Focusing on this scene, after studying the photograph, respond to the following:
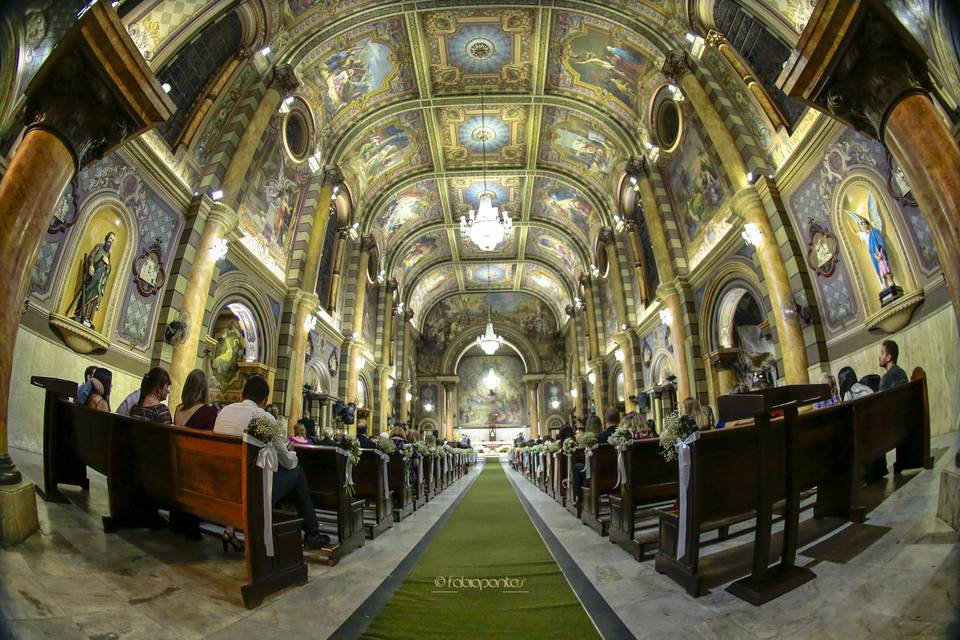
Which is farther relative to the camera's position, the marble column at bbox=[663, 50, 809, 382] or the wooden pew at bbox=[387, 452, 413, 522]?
the marble column at bbox=[663, 50, 809, 382]

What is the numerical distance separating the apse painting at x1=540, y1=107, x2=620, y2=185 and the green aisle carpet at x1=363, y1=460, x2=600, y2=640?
542 inches

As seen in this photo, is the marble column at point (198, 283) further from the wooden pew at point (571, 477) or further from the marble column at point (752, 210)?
the marble column at point (752, 210)

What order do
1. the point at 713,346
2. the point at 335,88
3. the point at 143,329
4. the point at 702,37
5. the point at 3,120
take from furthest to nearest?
the point at 335,88, the point at 713,346, the point at 702,37, the point at 143,329, the point at 3,120

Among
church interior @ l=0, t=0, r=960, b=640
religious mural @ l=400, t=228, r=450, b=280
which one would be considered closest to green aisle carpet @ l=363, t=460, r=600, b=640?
church interior @ l=0, t=0, r=960, b=640

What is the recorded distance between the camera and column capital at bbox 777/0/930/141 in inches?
89.7

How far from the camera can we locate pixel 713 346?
11508 mm

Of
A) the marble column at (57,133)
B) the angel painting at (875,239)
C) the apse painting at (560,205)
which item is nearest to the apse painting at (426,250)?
the apse painting at (560,205)

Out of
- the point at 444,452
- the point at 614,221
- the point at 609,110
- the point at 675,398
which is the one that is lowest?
the point at 444,452

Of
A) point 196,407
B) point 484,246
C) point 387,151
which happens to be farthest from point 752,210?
point 387,151

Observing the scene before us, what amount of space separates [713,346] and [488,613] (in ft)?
34.8

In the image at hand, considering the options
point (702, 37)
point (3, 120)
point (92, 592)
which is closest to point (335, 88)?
point (702, 37)

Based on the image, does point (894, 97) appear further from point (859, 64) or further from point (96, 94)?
point (96, 94)

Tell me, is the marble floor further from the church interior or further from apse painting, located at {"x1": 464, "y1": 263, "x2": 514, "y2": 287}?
apse painting, located at {"x1": 464, "y1": 263, "x2": 514, "y2": 287}

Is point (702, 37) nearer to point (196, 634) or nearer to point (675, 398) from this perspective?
point (675, 398)
